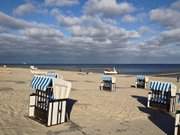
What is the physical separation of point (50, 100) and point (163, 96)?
6.66 meters

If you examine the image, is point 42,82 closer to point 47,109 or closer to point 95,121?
point 47,109

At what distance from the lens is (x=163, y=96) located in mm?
12867

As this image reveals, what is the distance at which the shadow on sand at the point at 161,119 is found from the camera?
30.2 ft

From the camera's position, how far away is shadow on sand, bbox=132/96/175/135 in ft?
30.2

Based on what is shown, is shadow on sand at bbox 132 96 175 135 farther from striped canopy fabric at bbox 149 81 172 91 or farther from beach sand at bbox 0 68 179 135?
striped canopy fabric at bbox 149 81 172 91

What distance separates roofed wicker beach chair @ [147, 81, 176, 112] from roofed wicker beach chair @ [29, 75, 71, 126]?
18.8 feet

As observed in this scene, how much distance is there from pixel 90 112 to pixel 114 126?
232 cm

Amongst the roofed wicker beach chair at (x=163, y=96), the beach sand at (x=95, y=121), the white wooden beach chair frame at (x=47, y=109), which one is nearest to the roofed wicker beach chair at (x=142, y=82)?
the roofed wicker beach chair at (x=163, y=96)

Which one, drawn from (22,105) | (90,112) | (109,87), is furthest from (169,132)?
(109,87)

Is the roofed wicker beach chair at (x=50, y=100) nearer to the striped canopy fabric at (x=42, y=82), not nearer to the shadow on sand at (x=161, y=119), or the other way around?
the striped canopy fabric at (x=42, y=82)

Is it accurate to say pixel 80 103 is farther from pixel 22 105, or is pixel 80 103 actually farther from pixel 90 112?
pixel 22 105

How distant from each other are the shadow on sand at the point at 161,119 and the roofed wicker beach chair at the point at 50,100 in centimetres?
379

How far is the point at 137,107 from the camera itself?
1315cm

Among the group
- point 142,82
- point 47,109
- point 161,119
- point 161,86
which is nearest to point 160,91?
point 161,86
